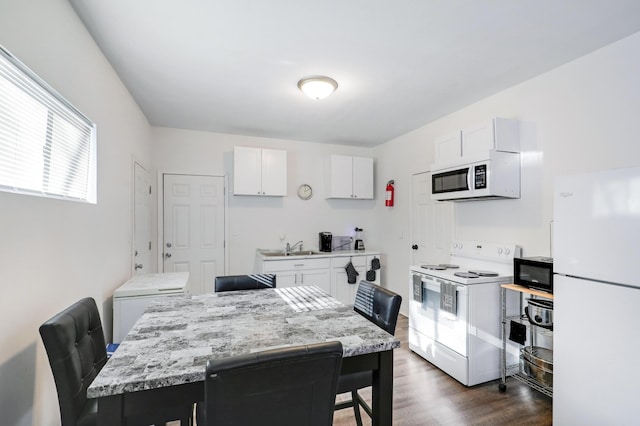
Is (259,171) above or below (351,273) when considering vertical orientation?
above

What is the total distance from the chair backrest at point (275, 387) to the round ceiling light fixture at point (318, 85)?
231cm

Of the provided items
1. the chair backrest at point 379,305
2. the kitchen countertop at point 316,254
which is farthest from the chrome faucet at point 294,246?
the chair backrest at point 379,305

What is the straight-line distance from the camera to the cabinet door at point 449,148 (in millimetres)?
3135

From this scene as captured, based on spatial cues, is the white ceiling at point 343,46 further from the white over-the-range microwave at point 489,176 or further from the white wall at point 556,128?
the white over-the-range microwave at point 489,176

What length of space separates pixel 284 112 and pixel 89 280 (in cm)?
252

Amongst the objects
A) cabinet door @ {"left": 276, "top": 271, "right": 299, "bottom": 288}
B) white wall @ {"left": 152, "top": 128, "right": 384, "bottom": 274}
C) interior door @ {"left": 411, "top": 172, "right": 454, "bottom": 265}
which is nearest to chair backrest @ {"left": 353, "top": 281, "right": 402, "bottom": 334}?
interior door @ {"left": 411, "top": 172, "right": 454, "bottom": 265}

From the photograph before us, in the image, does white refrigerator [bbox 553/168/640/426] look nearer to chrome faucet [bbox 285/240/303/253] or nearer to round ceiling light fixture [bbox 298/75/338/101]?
round ceiling light fixture [bbox 298/75/338/101]

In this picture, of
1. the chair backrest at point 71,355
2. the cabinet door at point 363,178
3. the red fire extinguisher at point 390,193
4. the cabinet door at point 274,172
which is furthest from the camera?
the cabinet door at point 363,178

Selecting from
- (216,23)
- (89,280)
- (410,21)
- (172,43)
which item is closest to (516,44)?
(410,21)

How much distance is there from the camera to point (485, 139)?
2826 mm

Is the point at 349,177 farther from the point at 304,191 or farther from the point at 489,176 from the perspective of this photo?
the point at 489,176

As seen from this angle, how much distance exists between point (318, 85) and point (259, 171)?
6.55 feet

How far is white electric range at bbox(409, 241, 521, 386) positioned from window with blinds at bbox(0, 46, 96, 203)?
2.98 meters

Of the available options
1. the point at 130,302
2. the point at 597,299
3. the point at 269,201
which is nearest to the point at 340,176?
the point at 269,201
